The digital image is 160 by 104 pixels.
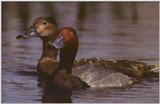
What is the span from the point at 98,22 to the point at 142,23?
290 mm

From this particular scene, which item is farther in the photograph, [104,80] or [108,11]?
[108,11]

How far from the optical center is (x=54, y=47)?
4.58m

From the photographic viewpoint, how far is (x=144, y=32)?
4.84 m

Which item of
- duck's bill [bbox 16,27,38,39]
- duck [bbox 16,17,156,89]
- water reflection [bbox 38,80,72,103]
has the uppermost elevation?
duck's bill [bbox 16,27,38,39]

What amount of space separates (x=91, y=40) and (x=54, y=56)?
14.5 inches

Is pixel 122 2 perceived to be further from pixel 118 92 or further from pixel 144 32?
pixel 118 92

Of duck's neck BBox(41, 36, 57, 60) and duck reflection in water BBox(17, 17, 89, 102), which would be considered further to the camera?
duck's neck BBox(41, 36, 57, 60)

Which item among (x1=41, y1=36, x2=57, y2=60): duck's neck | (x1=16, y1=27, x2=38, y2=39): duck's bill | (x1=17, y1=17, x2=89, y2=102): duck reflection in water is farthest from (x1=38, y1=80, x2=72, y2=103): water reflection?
(x1=16, y1=27, x2=38, y2=39): duck's bill

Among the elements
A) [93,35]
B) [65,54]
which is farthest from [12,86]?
[93,35]

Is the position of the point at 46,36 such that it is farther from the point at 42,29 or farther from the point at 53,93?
the point at 53,93

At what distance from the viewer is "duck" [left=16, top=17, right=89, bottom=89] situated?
4538 mm

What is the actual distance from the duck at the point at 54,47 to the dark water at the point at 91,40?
79mm

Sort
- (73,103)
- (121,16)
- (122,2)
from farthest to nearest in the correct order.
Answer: (121,16) < (122,2) < (73,103)

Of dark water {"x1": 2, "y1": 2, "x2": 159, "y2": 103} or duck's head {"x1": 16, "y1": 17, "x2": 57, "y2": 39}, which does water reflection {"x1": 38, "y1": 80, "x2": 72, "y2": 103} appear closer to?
dark water {"x1": 2, "y1": 2, "x2": 159, "y2": 103}
